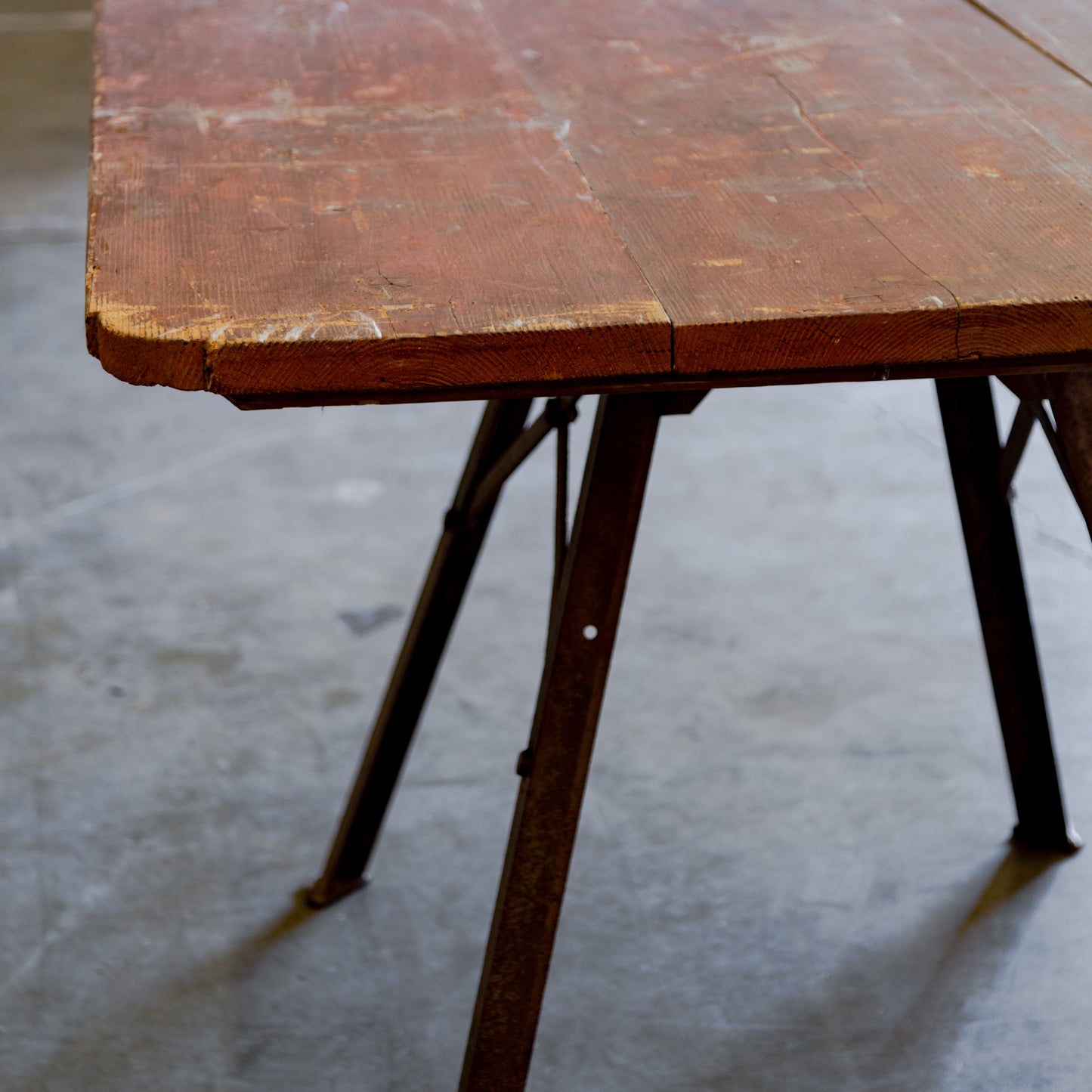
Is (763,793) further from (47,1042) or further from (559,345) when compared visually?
(559,345)

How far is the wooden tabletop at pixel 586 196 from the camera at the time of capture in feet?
2.57

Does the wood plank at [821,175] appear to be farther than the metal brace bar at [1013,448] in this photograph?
No

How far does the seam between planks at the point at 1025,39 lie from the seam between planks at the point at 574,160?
507 millimetres

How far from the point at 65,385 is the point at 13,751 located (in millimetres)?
1410

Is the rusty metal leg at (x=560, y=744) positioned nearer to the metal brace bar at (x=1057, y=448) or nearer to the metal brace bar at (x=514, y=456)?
the metal brace bar at (x=514, y=456)

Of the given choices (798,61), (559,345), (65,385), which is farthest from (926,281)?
(65,385)

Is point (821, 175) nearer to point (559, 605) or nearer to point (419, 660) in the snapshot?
point (559, 605)

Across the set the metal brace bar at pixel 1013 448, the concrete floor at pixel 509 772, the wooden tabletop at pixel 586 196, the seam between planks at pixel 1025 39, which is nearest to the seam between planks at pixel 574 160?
the wooden tabletop at pixel 586 196

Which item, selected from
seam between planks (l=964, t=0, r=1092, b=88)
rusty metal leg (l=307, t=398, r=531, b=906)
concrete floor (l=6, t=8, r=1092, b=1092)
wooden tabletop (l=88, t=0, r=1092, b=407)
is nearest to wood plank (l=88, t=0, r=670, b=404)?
wooden tabletop (l=88, t=0, r=1092, b=407)

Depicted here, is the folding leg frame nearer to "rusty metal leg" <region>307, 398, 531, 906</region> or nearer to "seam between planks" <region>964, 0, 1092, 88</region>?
"rusty metal leg" <region>307, 398, 531, 906</region>

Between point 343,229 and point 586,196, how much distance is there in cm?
19

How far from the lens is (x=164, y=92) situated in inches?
47.6

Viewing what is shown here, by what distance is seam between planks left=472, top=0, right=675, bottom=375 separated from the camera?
789 mm

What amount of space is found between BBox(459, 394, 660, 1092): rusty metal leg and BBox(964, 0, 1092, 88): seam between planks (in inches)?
22.5
